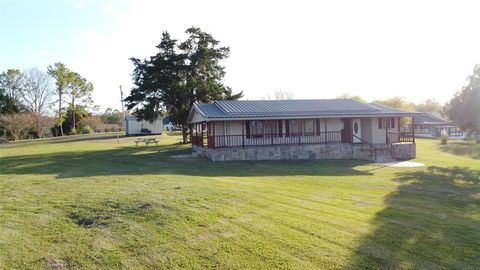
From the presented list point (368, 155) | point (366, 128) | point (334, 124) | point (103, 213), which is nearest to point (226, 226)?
point (103, 213)

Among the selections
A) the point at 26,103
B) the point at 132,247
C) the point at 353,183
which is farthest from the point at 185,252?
the point at 26,103

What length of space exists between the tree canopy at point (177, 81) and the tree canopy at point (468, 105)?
59.4 ft

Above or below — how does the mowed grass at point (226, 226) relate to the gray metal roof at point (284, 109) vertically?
below

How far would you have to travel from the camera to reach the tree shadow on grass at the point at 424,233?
6246 millimetres

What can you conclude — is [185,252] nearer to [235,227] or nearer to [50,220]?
[235,227]

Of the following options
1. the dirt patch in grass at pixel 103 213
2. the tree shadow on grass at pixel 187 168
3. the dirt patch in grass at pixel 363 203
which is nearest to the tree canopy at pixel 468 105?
the tree shadow on grass at pixel 187 168

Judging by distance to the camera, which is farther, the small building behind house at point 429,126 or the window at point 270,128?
the small building behind house at point 429,126

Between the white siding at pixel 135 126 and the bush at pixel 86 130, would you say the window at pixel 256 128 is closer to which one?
the white siding at pixel 135 126

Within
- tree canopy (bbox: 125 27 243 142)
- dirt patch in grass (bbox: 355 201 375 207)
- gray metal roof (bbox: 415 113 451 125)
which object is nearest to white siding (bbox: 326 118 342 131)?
tree canopy (bbox: 125 27 243 142)

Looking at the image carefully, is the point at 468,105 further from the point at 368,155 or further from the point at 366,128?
the point at 368,155

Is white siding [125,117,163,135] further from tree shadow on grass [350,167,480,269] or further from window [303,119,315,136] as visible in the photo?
tree shadow on grass [350,167,480,269]

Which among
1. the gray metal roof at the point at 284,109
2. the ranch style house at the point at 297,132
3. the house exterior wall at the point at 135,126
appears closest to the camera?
the ranch style house at the point at 297,132

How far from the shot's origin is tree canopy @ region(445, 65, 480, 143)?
28969 mm

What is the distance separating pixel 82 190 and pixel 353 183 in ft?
31.6
